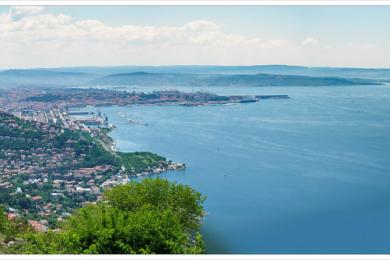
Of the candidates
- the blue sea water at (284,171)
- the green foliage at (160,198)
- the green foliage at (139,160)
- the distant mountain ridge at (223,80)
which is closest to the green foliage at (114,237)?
the green foliage at (160,198)

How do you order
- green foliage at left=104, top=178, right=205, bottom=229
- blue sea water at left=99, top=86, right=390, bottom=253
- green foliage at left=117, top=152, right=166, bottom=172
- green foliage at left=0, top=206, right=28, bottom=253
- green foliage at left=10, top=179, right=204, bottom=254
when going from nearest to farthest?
green foliage at left=10, top=179, right=204, bottom=254 → green foliage at left=0, top=206, right=28, bottom=253 → green foliage at left=104, top=178, right=205, bottom=229 → blue sea water at left=99, top=86, right=390, bottom=253 → green foliage at left=117, top=152, right=166, bottom=172

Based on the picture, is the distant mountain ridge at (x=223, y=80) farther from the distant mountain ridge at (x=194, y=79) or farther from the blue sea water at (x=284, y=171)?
the blue sea water at (x=284, y=171)

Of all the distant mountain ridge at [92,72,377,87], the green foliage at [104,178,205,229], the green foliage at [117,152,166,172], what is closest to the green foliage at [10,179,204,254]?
the green foliage at [104,178,205,229]

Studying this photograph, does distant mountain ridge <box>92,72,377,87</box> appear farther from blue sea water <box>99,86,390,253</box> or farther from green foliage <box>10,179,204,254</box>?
green foliage <box>10,179,204,254</box>

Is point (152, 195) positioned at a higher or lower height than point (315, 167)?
higher

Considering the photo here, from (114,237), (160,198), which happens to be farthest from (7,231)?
(114,237)

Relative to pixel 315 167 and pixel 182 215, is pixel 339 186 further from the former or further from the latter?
pixel 182 215

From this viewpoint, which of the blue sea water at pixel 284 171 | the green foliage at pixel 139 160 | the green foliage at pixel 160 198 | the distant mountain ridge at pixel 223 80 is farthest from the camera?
the distant mountain ridge at pixel 223 80

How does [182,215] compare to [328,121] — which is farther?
[328,121]

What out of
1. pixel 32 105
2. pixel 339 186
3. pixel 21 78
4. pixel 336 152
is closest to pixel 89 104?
pixel 32 105
